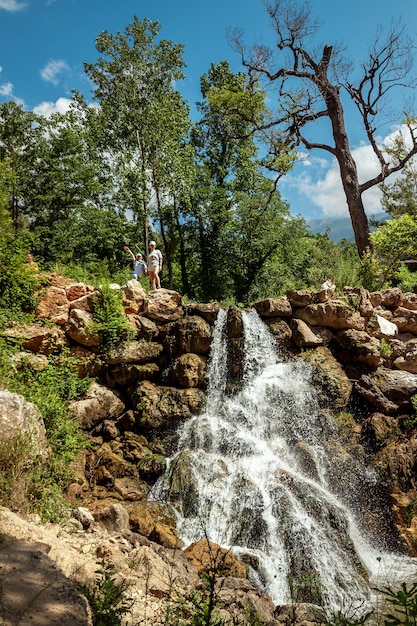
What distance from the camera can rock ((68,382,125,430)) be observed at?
7797 millimetres

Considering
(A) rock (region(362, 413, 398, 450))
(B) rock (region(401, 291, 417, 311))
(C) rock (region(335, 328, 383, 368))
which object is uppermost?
(B) rock (region(401, 291, 417, 311))

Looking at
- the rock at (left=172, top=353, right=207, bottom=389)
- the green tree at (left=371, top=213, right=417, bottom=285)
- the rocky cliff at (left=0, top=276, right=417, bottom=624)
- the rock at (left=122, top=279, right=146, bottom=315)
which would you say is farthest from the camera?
the green tree at (left=371, top=213, right=417, bottom=285)

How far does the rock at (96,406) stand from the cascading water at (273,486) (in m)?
1.54

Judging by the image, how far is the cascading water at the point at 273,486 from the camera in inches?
228

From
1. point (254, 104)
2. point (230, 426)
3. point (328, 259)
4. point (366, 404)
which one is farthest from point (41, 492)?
point (254, 104)

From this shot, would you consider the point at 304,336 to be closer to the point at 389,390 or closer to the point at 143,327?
the point at 389,390

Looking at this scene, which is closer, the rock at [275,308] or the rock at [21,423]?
the rock at [21,423]

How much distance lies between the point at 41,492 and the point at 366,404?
655 centimetres

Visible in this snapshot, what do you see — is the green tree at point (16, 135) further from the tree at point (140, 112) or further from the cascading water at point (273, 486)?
the cascading water at point (273, 486)

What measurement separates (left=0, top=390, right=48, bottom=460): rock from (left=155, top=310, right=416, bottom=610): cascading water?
263 centimetres

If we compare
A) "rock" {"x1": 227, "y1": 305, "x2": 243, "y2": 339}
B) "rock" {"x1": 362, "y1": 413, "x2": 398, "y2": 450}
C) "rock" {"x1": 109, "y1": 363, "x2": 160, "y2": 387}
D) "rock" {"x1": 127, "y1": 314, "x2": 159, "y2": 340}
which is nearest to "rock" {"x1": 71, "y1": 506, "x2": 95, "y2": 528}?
"rock" {"x1": 109, "y1": 363, "x2": 160, "y2": 387}

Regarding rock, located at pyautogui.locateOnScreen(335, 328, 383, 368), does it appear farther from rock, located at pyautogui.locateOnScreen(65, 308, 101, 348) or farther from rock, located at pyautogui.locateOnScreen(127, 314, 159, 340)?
rock, located at pyautogui.locateOnScreen(65, 308, 101, 348)

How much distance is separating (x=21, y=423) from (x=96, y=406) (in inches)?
113

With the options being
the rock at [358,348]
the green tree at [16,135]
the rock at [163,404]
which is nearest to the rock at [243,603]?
the rock at [163,404]
